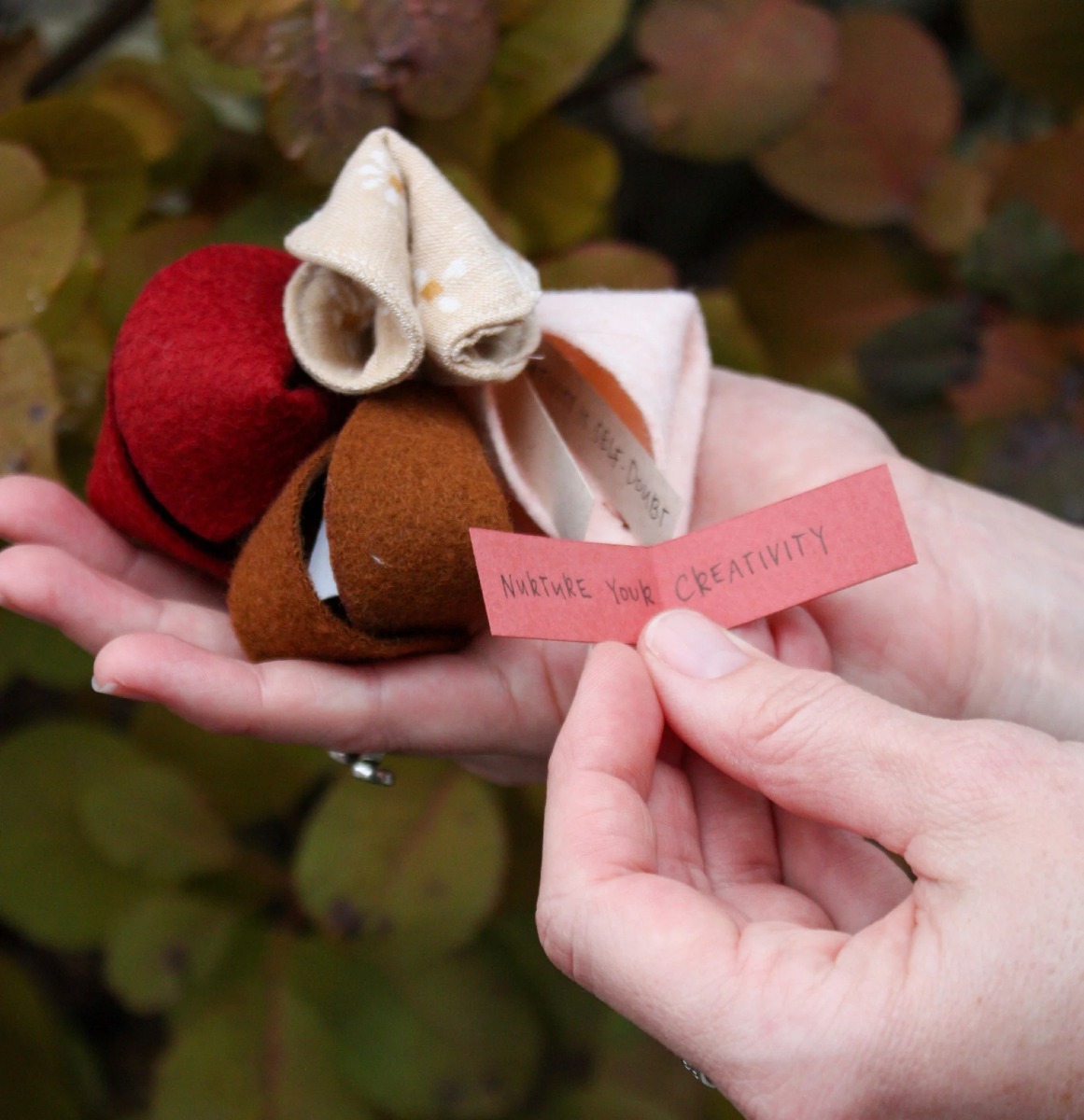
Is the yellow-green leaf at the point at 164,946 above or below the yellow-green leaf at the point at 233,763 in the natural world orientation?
below

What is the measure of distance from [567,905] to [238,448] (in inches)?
15.4

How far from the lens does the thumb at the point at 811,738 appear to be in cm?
58

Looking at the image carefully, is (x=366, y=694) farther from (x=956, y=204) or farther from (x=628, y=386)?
(x=956, y=204)

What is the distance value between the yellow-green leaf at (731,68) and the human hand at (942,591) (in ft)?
1.15

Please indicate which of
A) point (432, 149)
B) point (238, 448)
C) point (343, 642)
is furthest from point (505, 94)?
point (343, 642)

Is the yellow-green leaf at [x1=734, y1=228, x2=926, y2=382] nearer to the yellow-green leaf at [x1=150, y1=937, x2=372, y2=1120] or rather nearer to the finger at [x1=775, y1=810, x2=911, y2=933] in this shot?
the finger at [x1=775, y1=810, x2=911, y2=933]

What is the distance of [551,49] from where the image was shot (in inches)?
39.6

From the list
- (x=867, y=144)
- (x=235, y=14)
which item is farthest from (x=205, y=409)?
(x=867, y=144)

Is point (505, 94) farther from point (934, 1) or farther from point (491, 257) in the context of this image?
point (934, 1)

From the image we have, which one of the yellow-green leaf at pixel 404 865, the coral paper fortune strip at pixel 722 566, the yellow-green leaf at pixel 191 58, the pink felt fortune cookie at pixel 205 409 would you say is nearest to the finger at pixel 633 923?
the coral paper fortune strip at pixel 722 566

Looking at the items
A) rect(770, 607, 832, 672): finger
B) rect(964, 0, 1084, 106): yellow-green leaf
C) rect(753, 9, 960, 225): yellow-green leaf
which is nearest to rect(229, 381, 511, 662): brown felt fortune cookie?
rect(770, 607, 832, 672): finger

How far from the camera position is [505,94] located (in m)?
1.03

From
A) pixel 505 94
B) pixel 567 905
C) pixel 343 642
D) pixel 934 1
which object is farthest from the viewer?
pixel 934 1

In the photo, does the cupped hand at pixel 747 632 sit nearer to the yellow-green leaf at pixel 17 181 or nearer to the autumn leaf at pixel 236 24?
the yellow-green leaf at pixel 17 181
